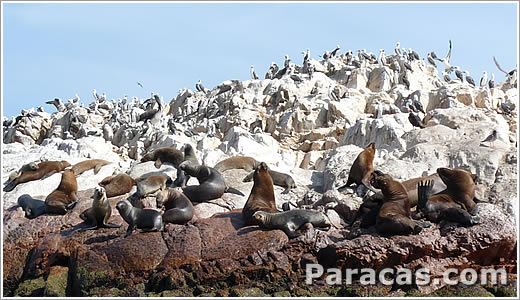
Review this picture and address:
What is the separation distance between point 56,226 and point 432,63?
88.8 feet

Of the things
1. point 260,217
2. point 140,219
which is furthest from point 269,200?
point 140,219

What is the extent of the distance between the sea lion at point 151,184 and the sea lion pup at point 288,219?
8.95ft

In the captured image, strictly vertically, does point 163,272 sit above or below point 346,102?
below

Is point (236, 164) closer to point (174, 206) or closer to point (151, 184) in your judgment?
point (151, 184)

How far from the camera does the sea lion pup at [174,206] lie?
409 inches

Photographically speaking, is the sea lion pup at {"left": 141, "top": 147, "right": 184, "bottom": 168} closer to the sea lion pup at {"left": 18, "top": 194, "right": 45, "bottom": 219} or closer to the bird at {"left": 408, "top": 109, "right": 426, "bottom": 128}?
the sea lion pup at {"left": 18, "top": 194, "right": 45, "bottom": 219}

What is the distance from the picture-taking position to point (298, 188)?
1326 cm

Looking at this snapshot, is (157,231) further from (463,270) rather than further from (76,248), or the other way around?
(463,270)

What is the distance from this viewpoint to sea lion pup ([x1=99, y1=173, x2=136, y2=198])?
1226 centimetres

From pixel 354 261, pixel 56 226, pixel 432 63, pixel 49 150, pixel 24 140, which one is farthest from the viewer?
pixel 432 63

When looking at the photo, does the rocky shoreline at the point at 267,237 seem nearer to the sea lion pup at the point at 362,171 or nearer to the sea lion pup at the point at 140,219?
the sea lion pup at the point at 140,219

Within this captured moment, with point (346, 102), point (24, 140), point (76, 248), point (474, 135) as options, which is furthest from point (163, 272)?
point (24, 140)

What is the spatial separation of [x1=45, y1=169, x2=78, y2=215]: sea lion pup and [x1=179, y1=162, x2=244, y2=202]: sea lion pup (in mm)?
1965

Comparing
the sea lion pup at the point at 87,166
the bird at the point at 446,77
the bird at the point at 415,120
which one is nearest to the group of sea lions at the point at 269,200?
the sea lion pup at the point at 87,166
